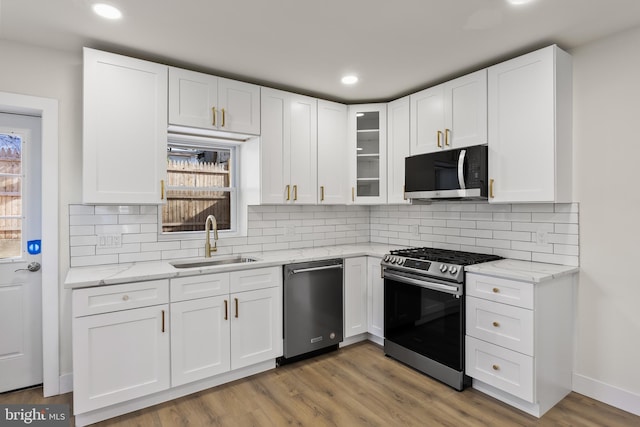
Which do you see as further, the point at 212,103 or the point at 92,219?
the point at 212,103

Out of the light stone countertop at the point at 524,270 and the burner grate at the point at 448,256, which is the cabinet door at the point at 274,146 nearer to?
the burner grate at the point at 448,256

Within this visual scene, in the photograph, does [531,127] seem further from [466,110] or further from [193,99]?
[193,99]

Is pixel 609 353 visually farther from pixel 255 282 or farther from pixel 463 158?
pixel 255 282

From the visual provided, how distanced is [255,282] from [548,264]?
2.23 meters

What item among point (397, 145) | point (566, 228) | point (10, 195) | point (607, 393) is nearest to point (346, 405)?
point (607, 393)

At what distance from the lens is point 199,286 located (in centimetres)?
260

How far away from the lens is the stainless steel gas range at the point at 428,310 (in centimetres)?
266

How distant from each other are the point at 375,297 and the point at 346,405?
1157 mm

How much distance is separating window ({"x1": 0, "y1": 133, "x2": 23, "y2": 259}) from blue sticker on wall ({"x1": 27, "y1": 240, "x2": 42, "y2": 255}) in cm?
6

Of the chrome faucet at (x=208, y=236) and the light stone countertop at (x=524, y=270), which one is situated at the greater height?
the chrome faucet at (x=208, y=236)

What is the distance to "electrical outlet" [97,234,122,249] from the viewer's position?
274cm

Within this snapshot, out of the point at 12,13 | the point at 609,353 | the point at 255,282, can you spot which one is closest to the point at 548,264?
the point at 609,353

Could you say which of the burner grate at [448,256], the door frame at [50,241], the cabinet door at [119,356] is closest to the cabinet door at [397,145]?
the burner grate at [448,256]

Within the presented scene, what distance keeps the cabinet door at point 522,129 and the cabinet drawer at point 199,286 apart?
214cm
